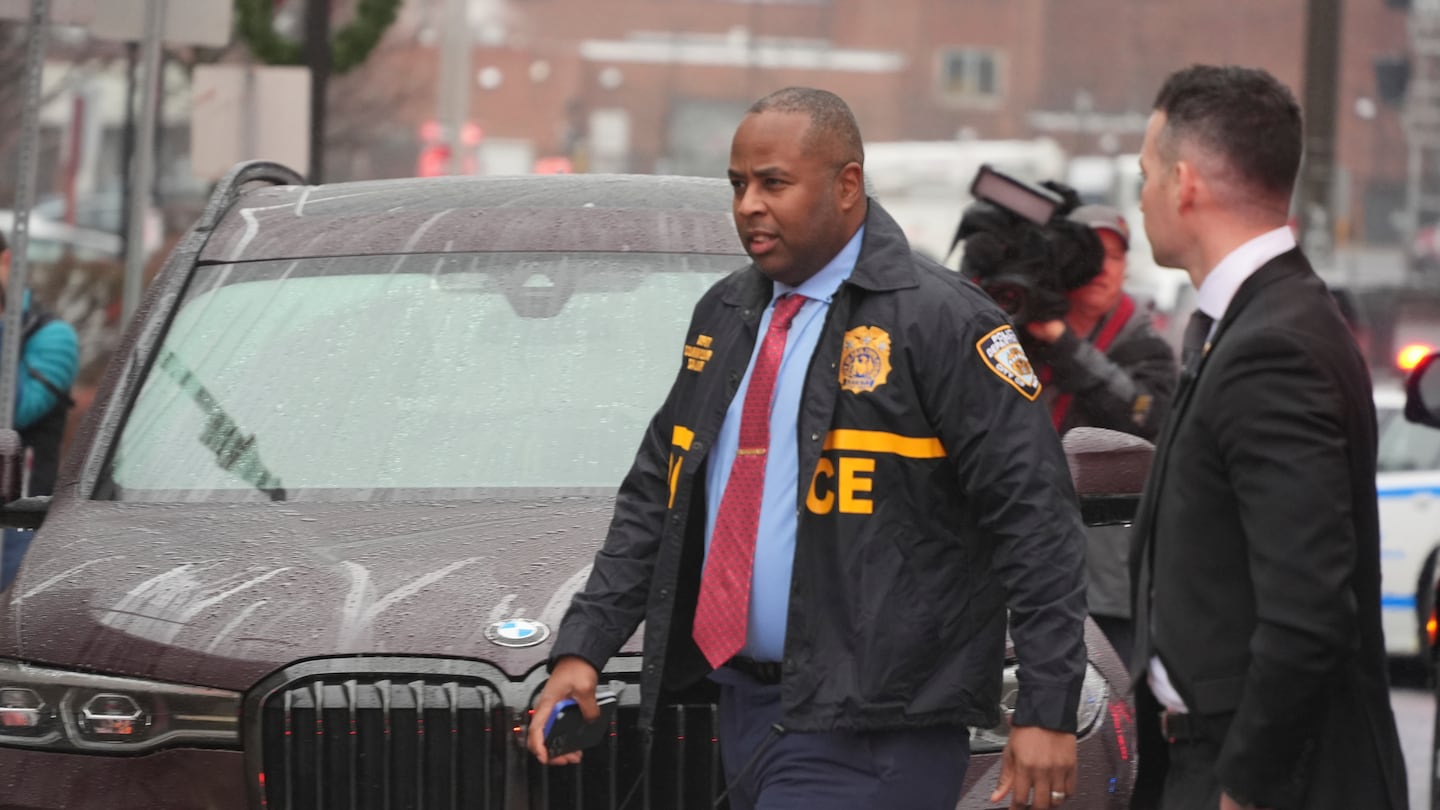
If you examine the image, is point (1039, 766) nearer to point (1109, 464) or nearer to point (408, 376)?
point (1109, 464)

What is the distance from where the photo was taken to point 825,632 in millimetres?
3617

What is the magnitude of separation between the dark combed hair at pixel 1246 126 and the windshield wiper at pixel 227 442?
223 cm

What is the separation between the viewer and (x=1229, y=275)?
10.7ft

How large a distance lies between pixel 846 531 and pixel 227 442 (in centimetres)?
185

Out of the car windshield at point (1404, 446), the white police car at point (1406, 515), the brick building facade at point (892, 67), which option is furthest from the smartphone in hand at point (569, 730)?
the brick building facade at point (892, 67)

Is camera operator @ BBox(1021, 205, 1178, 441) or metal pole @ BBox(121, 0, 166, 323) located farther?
metal pole @ BBox(121, 0, 166, 323)

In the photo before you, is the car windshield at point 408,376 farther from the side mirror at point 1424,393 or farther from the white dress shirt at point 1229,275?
the white dress shirt at point 1229,275

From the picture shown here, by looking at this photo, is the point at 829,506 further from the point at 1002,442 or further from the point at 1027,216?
the point at 1027,216

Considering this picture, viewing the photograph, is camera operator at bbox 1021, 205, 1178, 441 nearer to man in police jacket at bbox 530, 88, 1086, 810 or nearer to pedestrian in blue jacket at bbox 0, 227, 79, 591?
man in police jacket at bbox 530, 88, 1086, 810

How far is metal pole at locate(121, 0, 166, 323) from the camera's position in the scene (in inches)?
358

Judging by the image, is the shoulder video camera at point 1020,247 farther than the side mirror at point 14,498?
Yes

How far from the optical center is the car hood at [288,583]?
4.06 metres

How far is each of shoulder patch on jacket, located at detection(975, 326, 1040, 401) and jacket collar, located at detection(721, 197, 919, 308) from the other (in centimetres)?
15

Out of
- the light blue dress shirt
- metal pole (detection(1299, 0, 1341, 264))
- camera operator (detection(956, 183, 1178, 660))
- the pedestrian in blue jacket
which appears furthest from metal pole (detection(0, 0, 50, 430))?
metal pole (detection(1299, 0, 1341, 264))
